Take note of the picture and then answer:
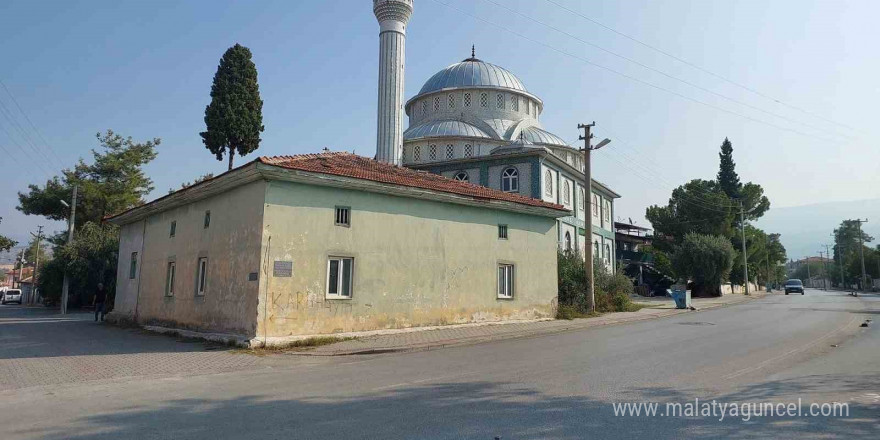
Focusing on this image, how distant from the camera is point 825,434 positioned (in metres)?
4.90

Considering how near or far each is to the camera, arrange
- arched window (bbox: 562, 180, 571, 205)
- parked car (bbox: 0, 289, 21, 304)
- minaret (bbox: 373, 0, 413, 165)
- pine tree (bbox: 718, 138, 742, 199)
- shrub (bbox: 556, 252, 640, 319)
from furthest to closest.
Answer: pine tree (bbox: 718, 138, 742, 199), parked car (bbox: 0, 289, 21, 304), arched window (bbox: 562, 180, 571, 205), minaret (bbox: 373, 0, 413, 165), shrub (bbox: 556, 252, 640, 319)

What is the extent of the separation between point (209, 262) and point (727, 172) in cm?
6655

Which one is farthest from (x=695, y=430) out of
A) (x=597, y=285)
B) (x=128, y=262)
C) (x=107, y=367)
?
(x=128, y=262)

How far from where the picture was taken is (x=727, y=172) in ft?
219

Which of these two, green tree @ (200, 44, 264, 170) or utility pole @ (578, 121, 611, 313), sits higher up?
green tree @ (200, 44, 264, 170)

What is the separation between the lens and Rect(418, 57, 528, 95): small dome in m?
43.1

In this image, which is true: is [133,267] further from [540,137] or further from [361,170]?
[540,137]

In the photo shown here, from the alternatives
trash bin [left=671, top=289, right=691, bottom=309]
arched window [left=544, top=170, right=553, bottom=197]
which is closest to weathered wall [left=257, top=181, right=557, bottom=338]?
trash bin [left=671, top=289, right=691, bottom=309]

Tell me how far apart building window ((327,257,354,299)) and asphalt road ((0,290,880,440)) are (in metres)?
2.82

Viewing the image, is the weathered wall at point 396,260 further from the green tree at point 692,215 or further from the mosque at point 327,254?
the green tree at point 692,215

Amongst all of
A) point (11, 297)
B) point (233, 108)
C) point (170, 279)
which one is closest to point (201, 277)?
point (170, 279)

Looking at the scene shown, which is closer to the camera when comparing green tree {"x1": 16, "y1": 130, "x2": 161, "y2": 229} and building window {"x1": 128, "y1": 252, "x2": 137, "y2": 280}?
building window {"x1": 128, "y1": 252, "x2": 137, "y2": 280}

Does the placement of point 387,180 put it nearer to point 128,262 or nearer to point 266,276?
point 266,276

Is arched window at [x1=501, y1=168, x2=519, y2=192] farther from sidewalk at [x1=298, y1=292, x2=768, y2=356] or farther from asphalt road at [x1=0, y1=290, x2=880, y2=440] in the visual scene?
asphalt road at [x1=0, y1=290, x2=880, y2=440]
